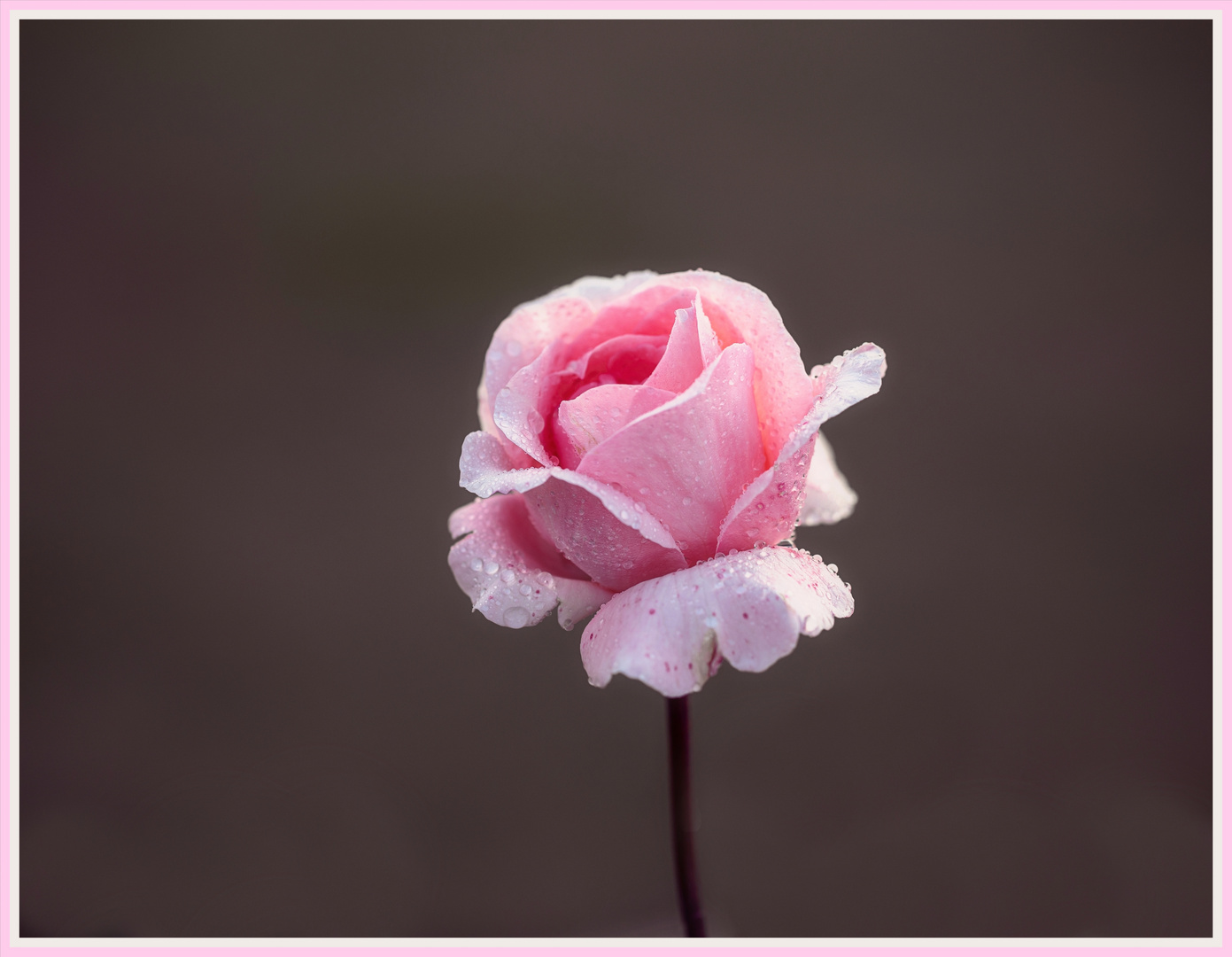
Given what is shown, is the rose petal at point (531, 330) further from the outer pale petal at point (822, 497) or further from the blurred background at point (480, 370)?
the blurred background at point (480, 370)

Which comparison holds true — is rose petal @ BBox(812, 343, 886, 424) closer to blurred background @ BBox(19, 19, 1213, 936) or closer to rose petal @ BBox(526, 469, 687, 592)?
rose petal @ BBox(526, 469, 687, 592)

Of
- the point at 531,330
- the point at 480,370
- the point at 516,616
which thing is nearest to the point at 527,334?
the point at 531,330

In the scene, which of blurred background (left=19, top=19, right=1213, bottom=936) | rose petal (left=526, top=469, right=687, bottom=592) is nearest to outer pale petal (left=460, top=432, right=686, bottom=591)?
rose petal (left=526, top=469, right=687, bottom=592)

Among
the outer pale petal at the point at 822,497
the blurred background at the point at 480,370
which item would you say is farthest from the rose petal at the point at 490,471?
the blurred background at the point at 480,370

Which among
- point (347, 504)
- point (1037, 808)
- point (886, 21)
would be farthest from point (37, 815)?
point (886, 21)

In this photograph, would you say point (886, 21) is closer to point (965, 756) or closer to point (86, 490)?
point (965, 756)

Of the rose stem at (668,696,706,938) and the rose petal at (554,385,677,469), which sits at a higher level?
the rose petal at (554,385,677,469)
